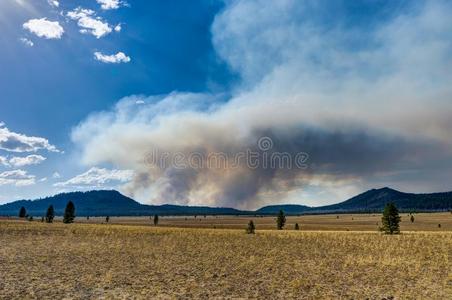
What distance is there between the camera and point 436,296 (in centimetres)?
1636

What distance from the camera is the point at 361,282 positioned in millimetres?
19922

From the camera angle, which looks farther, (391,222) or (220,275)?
(391,222)

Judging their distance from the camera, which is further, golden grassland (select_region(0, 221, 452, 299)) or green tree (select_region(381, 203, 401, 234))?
green tree (select_region(381, 203, 401, 234))

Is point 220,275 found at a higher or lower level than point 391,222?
lower

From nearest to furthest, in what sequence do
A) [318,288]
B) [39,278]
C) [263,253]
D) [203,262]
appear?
[318,288] < [39,278] < [203,262] < [263,253]

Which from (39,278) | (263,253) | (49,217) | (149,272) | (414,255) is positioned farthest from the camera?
(49,217)

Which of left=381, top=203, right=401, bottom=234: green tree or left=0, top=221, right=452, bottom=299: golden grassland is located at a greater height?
left=381, top=203, right=401, bottom=234: green tree

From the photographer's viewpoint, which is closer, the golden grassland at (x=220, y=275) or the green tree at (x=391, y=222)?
the golden grassland at (x=220, y=275)

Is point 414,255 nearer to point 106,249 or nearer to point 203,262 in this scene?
point 203,262

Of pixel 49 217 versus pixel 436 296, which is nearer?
pixel 436 296

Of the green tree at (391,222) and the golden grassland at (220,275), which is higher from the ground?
the green tree at (391,222)

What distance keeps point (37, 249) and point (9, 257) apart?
19.3 ft

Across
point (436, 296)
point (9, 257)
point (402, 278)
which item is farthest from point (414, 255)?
point (9, 257)

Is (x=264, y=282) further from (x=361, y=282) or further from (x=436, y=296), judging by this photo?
(x=436, y=296)
